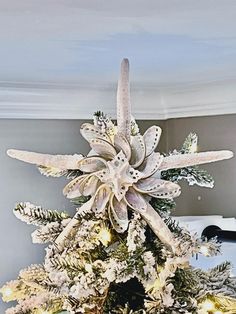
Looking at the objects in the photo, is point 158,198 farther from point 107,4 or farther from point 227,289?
point 107,4

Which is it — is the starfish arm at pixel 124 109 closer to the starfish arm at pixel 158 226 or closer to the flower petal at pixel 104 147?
the flower petal at pixel 104 147

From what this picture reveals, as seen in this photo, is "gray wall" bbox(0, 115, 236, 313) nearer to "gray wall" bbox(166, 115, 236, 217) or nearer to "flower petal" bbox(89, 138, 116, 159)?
"gray wall" bbox(166, 115, 236, 217)

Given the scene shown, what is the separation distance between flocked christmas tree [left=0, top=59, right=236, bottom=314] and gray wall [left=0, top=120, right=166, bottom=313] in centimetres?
47

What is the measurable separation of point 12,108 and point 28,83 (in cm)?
11

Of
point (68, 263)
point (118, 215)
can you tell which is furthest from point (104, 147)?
point (68, 263)

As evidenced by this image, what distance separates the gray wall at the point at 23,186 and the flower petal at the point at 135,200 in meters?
0.63

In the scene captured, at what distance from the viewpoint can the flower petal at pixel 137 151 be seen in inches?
44.2

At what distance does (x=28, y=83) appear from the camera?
1.57 meters

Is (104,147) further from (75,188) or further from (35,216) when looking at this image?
(35,216)

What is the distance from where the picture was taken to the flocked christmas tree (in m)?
1.04

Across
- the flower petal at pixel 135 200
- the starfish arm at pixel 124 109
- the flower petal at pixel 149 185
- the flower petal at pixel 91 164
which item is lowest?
the flower petal at pixel 135 200

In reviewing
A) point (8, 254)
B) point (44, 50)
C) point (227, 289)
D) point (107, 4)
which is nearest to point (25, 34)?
point (44, 50)

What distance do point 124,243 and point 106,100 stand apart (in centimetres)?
72

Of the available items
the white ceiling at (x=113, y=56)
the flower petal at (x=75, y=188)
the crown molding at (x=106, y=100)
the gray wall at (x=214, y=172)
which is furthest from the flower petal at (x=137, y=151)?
the gray wall at (x=214, y=172)
